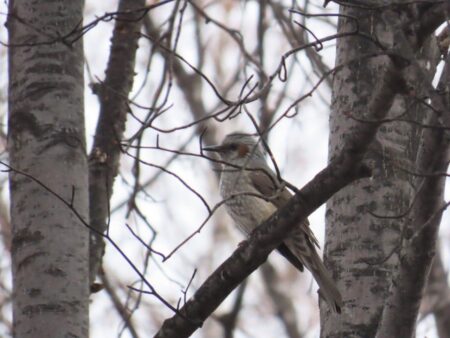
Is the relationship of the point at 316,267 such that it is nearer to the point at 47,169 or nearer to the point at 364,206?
the point at 364,206

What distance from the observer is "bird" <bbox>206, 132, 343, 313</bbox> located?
5515 mm

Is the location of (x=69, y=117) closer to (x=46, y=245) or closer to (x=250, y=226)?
(x=46, y=245)

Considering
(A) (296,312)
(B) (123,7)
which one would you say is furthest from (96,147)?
(A) (296,312)

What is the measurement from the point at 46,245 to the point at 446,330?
21.3 ft

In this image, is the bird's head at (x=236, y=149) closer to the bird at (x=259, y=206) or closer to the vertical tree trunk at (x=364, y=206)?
the bird at (x=259, y=206)

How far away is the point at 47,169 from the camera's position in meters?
4.91

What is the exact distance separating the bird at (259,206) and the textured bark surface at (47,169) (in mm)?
965

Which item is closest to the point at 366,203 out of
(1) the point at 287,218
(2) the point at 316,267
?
(2) the point at 316,267

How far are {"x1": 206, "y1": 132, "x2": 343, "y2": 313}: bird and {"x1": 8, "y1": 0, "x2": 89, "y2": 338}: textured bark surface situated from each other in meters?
0.97

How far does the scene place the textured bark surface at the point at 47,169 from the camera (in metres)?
4.62

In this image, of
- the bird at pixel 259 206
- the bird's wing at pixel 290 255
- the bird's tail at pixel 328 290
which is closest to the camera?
the bird's tail at pixel 328 290

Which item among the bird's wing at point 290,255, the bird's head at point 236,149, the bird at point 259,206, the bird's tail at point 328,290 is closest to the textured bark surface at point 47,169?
→ the bird at point 259,206

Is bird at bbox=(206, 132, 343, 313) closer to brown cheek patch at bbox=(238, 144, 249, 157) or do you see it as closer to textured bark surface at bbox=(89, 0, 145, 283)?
brown cheek patch at bbox=(238, 144, 249, 157)

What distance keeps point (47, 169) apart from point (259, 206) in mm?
2565
